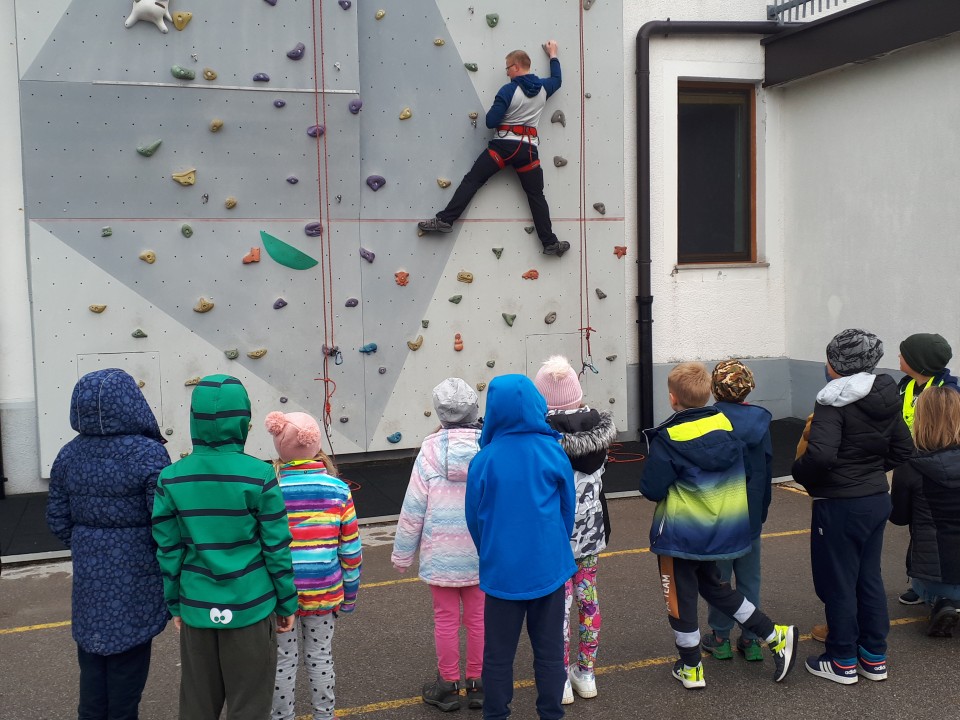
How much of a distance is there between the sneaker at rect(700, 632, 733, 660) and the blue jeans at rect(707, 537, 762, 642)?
0.03 m

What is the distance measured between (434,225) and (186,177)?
2.34 m

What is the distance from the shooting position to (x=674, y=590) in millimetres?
4621

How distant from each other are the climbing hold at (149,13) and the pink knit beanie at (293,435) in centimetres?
591

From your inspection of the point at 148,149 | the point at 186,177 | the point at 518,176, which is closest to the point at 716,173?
the point at 518,176

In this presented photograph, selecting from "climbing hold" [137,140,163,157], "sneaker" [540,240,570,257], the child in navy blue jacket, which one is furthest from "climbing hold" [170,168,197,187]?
the child in navy blue jacket

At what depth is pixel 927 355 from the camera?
547cm

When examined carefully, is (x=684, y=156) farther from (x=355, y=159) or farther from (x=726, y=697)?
(x=726, y=697)

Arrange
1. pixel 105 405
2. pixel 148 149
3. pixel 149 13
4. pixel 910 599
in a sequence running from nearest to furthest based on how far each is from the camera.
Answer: pixel 105 405 → pixel 910 599 → pixel 149 13 → pixel 148 149

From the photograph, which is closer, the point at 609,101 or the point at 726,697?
the point at 726,697

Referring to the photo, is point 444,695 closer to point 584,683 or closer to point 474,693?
point 474,693

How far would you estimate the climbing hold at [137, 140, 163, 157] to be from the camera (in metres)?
8.68

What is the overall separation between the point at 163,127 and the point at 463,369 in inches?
143

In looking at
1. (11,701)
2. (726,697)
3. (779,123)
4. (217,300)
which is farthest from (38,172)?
(779,123)

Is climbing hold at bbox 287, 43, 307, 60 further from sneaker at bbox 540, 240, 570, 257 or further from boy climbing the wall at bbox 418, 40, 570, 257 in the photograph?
sneaker at bbox 540, 240, 570, 257
